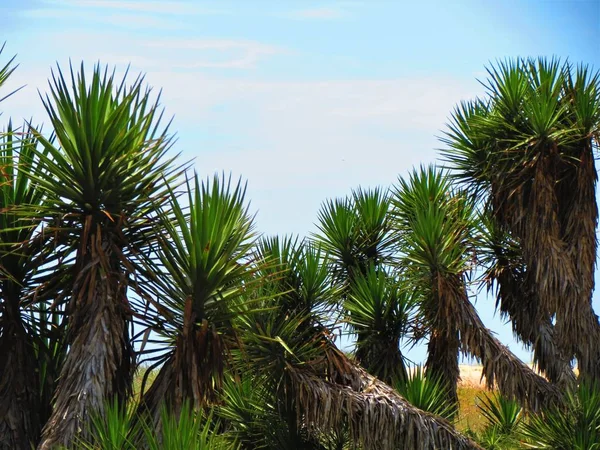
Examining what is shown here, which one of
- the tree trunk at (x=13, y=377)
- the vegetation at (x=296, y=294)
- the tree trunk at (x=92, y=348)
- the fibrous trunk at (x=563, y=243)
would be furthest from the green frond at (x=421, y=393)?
the tree trunk at (x=13, y=377)

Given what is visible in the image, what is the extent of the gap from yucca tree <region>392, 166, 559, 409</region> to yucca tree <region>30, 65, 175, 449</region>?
5809mm

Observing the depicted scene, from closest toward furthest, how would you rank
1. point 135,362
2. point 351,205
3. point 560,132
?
point 135,362
point 560,132
point 351,205

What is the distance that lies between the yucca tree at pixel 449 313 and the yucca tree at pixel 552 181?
2.93ft

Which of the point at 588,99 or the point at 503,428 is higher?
the point at 588,99

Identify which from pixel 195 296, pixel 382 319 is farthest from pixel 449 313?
pixel 195 296

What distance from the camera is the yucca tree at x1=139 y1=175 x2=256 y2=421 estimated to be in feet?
31.2

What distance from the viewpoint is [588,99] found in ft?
50.5

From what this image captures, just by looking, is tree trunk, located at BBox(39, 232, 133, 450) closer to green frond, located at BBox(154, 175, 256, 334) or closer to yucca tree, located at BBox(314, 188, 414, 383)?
green frond, located at BBox(154, 175, 256, 334)

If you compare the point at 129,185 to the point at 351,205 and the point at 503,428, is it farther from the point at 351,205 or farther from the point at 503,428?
the point at 503,428

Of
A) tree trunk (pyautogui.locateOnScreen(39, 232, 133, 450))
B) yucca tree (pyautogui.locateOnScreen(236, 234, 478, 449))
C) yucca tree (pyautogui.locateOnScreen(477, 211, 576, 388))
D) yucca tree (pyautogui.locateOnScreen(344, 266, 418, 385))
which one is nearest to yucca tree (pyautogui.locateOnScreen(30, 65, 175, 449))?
tree trunk (pyautogui.locateOnScreen(39, 232, 133, 450))

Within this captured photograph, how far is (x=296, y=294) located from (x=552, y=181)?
4739 mm

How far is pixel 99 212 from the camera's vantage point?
32.2 ft

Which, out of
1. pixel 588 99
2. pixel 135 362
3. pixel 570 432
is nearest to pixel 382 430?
pixel 570 432

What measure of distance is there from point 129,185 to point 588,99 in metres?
8.69
